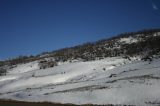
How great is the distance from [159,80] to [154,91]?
4.69m

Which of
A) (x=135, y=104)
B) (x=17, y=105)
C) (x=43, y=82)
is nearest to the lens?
(x=135, y=104)

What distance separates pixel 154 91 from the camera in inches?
1114

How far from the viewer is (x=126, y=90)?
31.0 m

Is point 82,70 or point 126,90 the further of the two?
point 82,70

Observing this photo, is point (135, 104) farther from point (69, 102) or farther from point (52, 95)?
point (52, 95)

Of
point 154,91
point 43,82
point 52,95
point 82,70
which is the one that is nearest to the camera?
point 154,91

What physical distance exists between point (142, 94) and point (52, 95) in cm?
1432

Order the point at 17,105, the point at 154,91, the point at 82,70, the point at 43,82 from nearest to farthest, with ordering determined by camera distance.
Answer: the point at 154,91 < the point at 17,105 < the point at 43,82 < the point at 82,70

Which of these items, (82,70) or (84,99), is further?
(82,70)

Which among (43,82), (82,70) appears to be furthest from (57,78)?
(82,70)

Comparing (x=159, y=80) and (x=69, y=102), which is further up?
(x=159, y=80)

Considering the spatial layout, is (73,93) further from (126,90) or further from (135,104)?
(135,104)

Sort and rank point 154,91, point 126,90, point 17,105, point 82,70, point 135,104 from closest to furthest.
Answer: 1. point 135,104
2. point 154,91
3. point 126,90
4. point 17,105
5. point 82,70

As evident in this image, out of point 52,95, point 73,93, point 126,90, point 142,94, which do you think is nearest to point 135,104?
point 142,94
